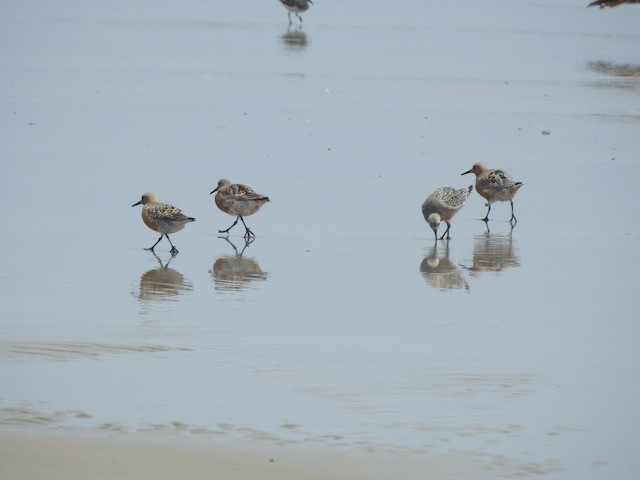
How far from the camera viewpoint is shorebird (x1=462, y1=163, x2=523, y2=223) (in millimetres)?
14336

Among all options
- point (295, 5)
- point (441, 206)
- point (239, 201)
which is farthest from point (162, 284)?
point (295, 5)

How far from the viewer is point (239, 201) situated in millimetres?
13133

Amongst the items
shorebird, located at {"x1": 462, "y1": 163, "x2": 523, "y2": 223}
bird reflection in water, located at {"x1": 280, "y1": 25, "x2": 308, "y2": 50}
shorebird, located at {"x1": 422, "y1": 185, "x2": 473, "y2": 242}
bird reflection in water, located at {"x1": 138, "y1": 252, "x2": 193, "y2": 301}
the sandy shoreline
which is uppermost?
bird reflection in water, located at {"x1": 280, "y1": 25, "x2": 308, "y2": 50}

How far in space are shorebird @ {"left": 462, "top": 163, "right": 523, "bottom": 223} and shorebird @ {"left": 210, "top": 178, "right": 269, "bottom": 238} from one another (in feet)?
8.51

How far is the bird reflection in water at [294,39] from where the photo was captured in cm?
3011

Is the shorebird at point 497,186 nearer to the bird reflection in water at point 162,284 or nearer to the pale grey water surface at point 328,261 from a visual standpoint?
the pale grey water surface at point 328,261

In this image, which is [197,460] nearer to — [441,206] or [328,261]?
[328,261]

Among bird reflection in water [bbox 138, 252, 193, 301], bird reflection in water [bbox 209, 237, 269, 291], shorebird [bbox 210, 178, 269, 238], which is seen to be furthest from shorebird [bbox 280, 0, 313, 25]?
bird reflection in water [bbox 138, 252, 193, 301]

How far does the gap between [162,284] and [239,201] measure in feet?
8.48

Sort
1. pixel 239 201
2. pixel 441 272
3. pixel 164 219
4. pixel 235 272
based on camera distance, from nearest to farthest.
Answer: pixel 235 272
pixel 441 272
pixel 164 219
pixel 239 201

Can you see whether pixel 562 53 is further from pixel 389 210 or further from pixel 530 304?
pixel 530 304

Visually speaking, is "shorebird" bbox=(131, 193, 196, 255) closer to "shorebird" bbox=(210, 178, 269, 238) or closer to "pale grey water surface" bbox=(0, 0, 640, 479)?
"pale grey water surface" bbox=(0, 0, 640, 479)

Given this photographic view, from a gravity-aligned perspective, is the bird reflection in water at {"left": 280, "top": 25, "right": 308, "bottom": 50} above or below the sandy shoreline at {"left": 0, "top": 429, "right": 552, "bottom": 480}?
above

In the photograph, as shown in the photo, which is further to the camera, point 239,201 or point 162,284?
point 239,201
